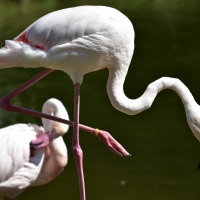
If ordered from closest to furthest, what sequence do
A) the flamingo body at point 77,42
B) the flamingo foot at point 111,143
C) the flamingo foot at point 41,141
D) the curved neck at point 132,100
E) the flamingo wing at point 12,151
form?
the flamingo body at point 77,42
the curved neck at point 132,100
the flamingo foot at point 111,143
the flamingo wing at point 12,151
the flamingo foot at point 41,141

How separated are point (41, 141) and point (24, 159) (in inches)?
11.0

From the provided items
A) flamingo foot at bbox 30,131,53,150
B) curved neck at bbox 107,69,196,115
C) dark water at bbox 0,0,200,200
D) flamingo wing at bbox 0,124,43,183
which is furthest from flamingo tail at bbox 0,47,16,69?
dark water at bbox 0,0,200,200

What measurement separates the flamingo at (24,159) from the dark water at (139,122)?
2.79ft

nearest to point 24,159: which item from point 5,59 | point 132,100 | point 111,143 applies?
point 111,143

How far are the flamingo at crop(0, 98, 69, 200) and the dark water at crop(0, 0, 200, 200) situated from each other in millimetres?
851

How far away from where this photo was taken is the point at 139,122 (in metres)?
11.3

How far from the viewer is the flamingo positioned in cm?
755

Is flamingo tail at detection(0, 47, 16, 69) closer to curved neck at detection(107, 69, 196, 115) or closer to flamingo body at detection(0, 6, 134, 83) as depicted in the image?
flamingo body at detection(0, 6, 134, 83)

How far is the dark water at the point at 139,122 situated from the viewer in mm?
9016

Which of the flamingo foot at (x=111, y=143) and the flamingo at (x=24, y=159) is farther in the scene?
the flamingo at (x=24, y=159)

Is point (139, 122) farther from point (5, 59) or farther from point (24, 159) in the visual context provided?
point (5, 59)

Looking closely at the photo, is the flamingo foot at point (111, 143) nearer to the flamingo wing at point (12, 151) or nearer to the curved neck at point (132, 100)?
the curved neck at point (132, 100)

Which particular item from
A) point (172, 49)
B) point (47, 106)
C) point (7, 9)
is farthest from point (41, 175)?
point (7, 9)

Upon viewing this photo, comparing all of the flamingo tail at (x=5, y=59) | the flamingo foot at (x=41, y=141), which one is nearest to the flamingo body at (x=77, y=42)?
the flamingo tail at (x=5, y=59)
